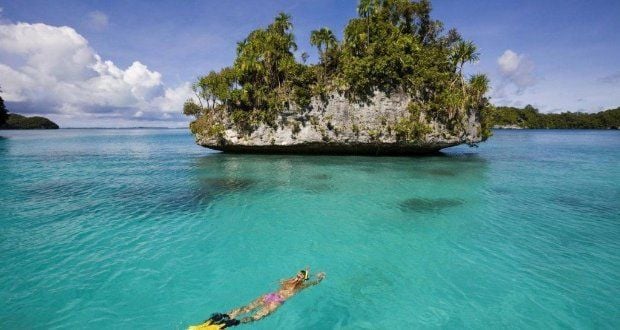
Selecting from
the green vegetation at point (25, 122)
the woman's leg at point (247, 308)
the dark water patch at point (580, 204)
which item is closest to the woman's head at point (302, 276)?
the woman's leg at point (247, 308)

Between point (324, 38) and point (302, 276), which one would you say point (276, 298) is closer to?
point (302, 276)

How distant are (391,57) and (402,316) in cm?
2812

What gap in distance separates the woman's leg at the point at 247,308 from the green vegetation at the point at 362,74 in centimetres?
2689

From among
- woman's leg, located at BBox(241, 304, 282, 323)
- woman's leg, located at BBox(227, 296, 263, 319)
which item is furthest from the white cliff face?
woman's leg, located at BBox(241, 304, 282, 323)

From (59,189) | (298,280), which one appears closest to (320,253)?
(298,280)

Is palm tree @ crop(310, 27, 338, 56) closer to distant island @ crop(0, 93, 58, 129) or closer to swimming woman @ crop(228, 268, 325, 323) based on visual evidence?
swimming woman @ crop(228, 268, 325, 323)

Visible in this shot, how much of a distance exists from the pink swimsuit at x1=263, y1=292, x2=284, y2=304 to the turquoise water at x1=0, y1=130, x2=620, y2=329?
40 centimetres

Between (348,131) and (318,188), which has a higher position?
(348,131)

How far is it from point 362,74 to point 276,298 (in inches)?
1085

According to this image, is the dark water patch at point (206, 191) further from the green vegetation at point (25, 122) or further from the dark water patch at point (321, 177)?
the green vegetation at point (25, 122)

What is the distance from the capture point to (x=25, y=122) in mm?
158875

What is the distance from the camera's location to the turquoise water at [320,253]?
285 inches

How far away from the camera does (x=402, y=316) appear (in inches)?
280

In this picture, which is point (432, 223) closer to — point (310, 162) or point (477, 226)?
point (477, 226)
